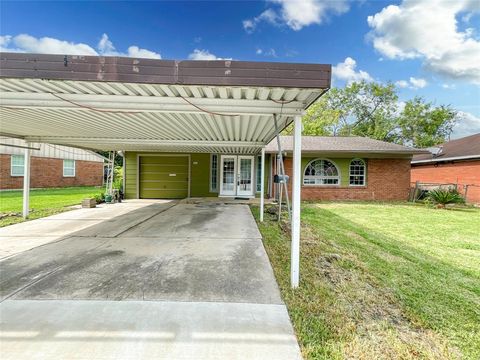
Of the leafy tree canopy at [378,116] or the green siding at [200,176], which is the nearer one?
the green siding at [200,176]

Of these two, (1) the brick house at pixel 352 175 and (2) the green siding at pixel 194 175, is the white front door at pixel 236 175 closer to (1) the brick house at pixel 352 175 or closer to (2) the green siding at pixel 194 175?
(2) the green siding at pixel 194 175

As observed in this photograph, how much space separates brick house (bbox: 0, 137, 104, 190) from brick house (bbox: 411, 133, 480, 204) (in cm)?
2181

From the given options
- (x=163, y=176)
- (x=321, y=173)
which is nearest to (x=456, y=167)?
(x=321, y=173)

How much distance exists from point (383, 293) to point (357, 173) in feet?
36.8

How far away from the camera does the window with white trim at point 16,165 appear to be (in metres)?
15.7

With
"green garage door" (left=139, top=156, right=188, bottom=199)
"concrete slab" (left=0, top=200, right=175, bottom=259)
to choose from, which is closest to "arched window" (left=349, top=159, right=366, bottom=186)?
Result: "green garage door" (left=139, top=156, right=188, bottom=199)

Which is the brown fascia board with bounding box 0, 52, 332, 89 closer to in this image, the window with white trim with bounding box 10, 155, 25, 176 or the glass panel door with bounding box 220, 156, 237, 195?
the glass panel door with bounding box 220, 156, 237, 195

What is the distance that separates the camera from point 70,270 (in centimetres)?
369

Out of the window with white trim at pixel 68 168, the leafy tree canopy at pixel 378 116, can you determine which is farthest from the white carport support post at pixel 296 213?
the leafy tree canopy at pixel 378 116

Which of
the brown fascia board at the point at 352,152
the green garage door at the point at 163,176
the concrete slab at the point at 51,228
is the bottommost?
the concrete slab at the point at 51,228

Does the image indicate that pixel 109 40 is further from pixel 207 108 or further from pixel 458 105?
pixel 458 105

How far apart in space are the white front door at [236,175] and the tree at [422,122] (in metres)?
25.3

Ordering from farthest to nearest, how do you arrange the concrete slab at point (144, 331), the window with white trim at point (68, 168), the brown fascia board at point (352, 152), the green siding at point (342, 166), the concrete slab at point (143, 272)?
1. the window with white trim at point (68, 168)
2. the green siding at point (342, 166)
3. the brown fascia board at point (352, 152)
4. the concrete slab at point (143, 272)
5. the concrete slab at point (144, 331)

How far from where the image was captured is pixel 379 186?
43.2ft
